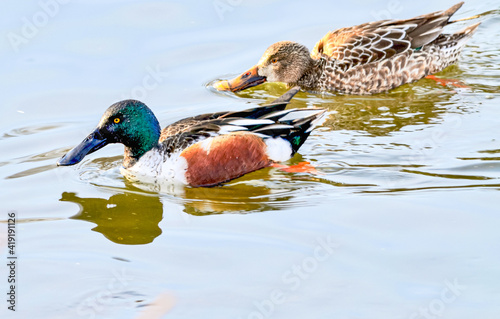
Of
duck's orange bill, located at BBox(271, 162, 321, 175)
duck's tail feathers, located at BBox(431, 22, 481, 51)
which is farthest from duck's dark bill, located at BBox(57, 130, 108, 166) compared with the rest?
duck's tail feathers, located at BBox(431, 22, 481, 51)

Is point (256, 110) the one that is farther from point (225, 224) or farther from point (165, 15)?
point (165, 15)

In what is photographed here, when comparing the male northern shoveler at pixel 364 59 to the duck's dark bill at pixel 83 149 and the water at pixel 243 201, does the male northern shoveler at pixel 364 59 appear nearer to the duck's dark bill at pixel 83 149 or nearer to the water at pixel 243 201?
the water at pixel 243 201

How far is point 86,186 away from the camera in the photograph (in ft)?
24.9

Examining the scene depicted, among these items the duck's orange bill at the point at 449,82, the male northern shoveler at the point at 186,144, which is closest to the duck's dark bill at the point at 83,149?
the male northern shoveler at the point at 186,144

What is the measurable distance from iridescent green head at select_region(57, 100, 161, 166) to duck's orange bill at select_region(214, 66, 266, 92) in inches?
95.7

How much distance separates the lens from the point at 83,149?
7465mm

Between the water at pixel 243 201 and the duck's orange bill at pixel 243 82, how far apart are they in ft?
0.60

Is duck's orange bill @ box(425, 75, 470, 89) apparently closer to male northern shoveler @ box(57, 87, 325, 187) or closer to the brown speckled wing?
Result: the brown speckled wing

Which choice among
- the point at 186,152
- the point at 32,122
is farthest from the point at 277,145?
the point at 32,122

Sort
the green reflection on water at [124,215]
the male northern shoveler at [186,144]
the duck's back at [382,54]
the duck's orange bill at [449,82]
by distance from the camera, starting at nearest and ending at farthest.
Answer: the green reflection on water at [124,215], the male northern shoveler at [186,144], the duck's orange bill at [449,82], the duck's back at [382,54]

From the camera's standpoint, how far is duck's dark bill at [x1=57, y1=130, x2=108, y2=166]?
7.42 meters

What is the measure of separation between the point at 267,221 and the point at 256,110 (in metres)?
1.57

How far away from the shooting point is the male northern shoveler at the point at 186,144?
24.3 ft

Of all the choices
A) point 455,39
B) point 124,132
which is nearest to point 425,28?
point 455,39
